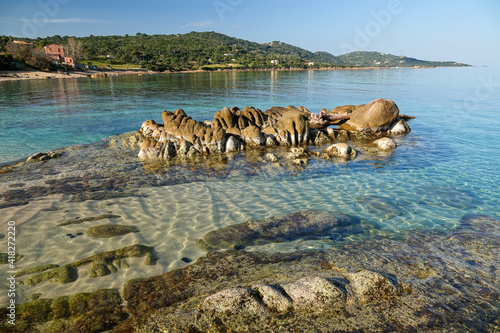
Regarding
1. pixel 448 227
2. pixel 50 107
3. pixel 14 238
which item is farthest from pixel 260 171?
pixel 50 107

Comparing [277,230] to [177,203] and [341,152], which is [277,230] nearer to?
[177,203]

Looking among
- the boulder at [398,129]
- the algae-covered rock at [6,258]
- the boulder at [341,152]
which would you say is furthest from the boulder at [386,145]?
the algae-covered rock at [6,258]

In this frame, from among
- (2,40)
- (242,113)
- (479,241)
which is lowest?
(479,241)

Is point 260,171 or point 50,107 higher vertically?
point 50,107

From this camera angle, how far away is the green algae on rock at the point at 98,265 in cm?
533

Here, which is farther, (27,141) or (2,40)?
(2,40)

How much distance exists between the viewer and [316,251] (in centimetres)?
623

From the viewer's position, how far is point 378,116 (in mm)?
18172

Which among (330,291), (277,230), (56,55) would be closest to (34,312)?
(330,291)

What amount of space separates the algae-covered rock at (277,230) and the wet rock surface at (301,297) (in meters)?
0.53

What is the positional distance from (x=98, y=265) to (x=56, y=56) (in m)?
109

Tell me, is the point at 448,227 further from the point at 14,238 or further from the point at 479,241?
the point at 14,238

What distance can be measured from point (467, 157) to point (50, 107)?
35741mm

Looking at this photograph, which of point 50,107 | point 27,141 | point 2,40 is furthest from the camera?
point 2,40
